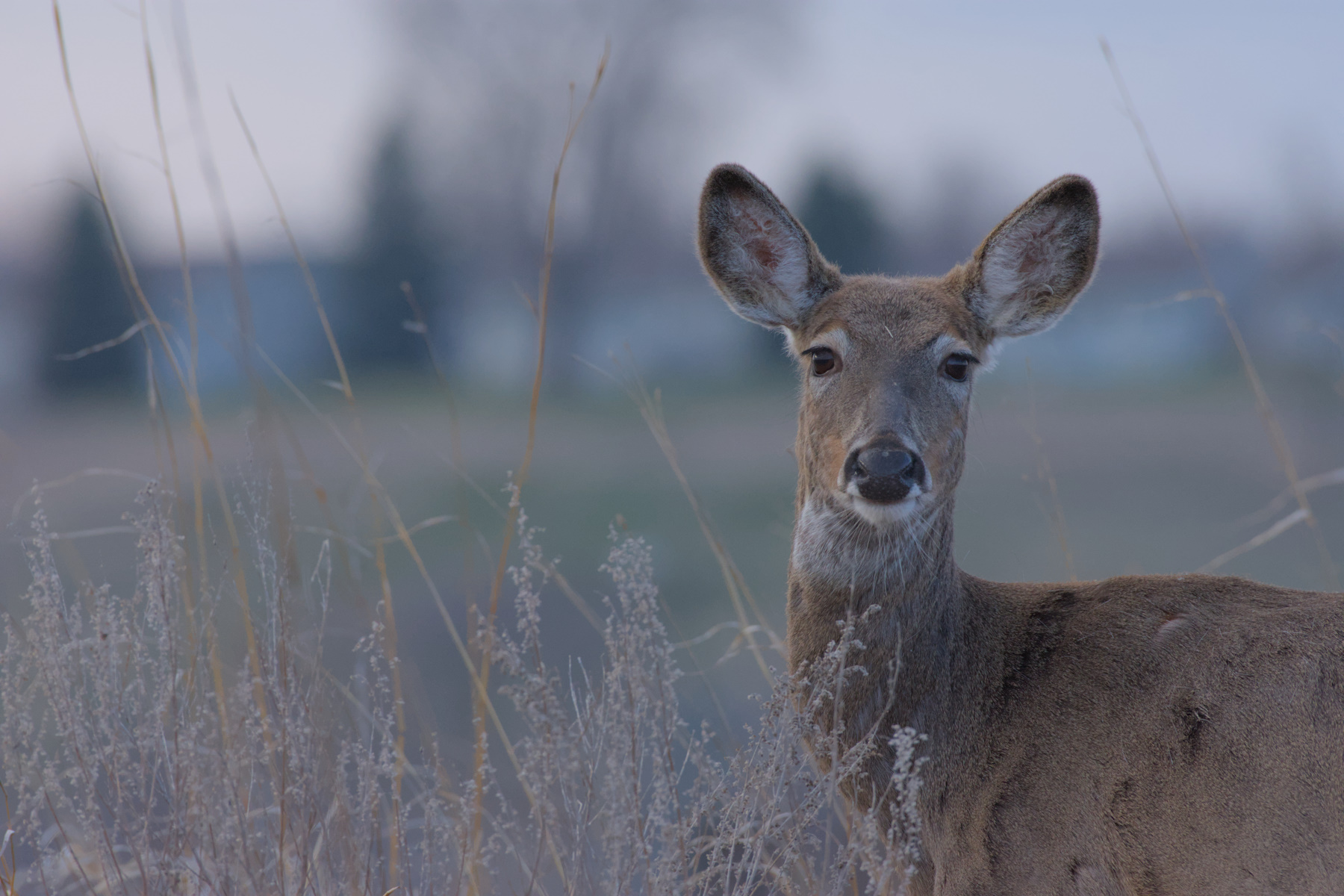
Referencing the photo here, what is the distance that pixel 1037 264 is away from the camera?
3.46 m

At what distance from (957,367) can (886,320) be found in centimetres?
24

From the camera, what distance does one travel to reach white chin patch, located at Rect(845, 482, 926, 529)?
9.02 feet

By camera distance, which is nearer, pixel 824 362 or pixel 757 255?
pixel 824 362

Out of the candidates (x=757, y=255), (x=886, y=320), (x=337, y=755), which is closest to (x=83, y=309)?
(x=337, y=755)

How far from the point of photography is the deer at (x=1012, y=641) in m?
2.54

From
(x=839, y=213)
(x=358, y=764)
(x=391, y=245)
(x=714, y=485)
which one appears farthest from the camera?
(x=391, y=245)

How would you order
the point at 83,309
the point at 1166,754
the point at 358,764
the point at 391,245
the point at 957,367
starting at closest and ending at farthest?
1. the point at 1166,754
2. the point at 358,764
3. the point at 957,367
4. the point at 83,309
5. the point at 391,245

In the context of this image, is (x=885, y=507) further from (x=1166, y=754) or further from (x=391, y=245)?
(x=391, y=245)

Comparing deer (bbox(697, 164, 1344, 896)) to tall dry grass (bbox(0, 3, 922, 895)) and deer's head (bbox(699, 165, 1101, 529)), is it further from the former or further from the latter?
tall dry grass (bbox(0, 3, 922, 895))

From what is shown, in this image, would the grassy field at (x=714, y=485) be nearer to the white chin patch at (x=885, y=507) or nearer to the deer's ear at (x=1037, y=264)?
the deer's ear at (x=1037, y=264)

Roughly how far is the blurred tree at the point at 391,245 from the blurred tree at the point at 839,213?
1089 cm

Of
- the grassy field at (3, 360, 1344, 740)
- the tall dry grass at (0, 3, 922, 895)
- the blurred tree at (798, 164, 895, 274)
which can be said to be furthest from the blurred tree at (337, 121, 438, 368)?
the tall dry grass at (0, 3, 922, 895)

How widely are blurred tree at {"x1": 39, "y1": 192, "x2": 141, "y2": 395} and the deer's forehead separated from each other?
70.8 feet

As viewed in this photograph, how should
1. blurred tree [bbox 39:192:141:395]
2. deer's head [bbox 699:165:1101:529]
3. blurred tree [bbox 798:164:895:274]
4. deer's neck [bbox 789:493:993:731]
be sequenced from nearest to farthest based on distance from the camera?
deer's head [bbox 699:165:1101:529] → deer's neck [bbox 789:493:993:731] → blurred tree [bbox 39:192:141:395] → blurred tree [bbox 798:164:895:274]
